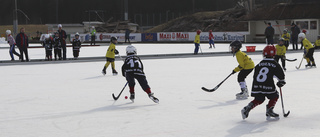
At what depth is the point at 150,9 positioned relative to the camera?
7375 centimetres

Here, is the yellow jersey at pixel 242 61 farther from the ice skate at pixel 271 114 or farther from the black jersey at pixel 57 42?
the black jersey at pixel 57 42

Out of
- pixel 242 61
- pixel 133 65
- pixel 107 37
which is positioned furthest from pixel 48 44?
pixel 107 37

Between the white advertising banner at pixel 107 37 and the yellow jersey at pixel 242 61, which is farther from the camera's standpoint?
the white advertising banner at pixel 107 37

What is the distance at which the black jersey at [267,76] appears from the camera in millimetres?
6723

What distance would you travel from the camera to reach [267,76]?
22.1ft

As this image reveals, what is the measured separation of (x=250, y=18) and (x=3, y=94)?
3975cm

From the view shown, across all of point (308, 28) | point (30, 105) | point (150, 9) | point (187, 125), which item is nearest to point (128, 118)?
point (187, 125)

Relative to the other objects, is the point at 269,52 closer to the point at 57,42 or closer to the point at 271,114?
the point at 271,114

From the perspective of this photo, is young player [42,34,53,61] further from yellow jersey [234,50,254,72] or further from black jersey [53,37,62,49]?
yellow jersey [234,50,254,72]

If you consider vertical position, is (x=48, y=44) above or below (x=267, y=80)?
above

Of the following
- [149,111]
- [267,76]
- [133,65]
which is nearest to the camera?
[267,76]

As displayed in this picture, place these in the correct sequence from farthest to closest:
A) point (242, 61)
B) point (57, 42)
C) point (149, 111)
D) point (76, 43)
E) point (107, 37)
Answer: point (107, 37) < point (76, 43) < point (57, 42) < point (242, 61) < point (149, 111)

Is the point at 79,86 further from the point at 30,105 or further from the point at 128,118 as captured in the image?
the point at 128,118

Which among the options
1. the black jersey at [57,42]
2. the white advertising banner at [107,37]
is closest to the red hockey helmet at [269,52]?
the black jersey at [57,42]
